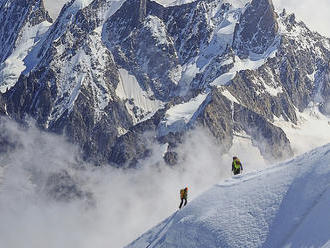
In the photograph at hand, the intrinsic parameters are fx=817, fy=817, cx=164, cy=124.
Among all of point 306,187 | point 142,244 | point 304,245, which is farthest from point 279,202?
point 142,244

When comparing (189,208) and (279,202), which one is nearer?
(279,202)

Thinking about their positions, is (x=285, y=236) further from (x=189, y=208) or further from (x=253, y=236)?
(x=189, y=208)

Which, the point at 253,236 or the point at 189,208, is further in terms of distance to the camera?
the point at 189,208

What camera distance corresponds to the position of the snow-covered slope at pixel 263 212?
74.6 meters

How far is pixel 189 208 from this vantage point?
281 ft

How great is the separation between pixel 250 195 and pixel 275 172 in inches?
175

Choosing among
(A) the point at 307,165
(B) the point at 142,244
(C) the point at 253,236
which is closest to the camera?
(C) the point at 253,236

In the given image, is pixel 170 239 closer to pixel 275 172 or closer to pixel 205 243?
pixel 205 243

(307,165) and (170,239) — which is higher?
(307,165)

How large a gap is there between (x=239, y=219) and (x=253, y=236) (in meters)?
3.02

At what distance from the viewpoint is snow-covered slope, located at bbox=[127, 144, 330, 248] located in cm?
7462

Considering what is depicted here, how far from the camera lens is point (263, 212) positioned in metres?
78.7

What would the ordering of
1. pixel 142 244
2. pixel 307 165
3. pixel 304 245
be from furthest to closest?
pixel 142 244
pixel 307 165
pixel 304 245

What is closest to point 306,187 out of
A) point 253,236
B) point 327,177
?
point 327,177
